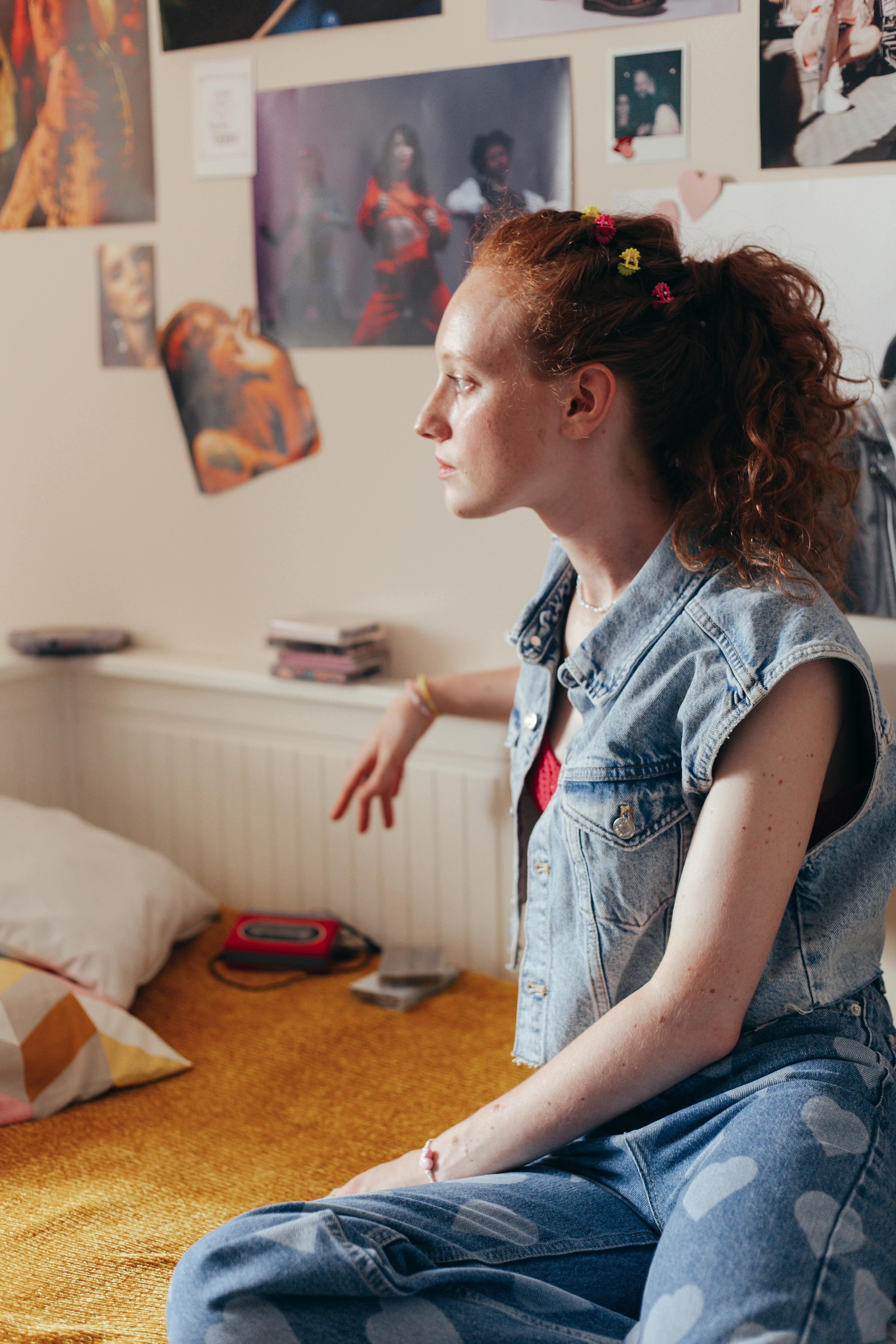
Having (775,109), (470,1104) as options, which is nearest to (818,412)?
(775,109)

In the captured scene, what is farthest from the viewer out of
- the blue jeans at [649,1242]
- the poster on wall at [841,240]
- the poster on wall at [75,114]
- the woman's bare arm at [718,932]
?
the poster on wall at [75,114]

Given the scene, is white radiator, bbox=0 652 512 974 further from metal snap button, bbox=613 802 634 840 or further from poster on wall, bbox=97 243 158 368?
metal snap button, bbox=613 802 634 840

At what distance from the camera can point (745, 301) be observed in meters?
1.24

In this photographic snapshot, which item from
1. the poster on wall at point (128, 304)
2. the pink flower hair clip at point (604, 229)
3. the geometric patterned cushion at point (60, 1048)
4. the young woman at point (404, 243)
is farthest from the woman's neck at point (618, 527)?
the poster on wall at point (128, 304)

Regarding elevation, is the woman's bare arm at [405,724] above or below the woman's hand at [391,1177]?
above

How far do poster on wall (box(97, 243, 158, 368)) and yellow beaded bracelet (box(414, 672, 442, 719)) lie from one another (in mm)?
852

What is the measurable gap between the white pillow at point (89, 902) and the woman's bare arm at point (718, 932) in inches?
32.0

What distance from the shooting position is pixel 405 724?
1597 millimetres

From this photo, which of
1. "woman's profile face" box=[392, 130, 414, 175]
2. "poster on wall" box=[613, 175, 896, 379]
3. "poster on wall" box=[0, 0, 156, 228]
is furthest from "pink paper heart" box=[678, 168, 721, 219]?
"poster on wall" box=[0, 0, 156, 228]

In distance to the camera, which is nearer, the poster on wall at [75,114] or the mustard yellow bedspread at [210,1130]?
the mustard yellow bedspread at [210,1130]

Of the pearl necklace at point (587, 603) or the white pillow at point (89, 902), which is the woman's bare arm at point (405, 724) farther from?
the white pillow at point (89, 902)

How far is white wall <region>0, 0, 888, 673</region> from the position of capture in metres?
1.64

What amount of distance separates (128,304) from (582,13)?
0.90m

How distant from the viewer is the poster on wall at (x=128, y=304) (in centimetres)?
206
